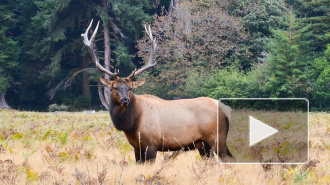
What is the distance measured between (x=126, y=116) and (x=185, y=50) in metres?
26.1

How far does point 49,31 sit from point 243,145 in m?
31.7

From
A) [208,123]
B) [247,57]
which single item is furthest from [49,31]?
[208,123]

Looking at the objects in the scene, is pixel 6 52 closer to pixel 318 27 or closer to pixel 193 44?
pixel 193 44

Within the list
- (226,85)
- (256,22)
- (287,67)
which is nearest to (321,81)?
(287,67)

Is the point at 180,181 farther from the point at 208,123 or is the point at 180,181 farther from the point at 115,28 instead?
the point at 115,28

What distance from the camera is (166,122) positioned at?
8.15 m

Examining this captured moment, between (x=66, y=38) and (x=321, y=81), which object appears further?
(x=66, y=38)

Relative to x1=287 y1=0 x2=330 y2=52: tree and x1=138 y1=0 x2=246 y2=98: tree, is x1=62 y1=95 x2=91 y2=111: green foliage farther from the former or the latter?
x1=287 y1=0 x2=330 y2=52: tree

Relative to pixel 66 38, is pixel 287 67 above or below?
below

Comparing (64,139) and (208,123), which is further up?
(208,123)

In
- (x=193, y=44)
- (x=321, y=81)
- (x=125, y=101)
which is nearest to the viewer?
(x=125, y=101)

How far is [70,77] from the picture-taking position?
3816 cm

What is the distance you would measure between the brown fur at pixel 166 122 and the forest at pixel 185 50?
21486 mm

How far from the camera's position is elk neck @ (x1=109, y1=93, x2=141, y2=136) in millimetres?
7836
